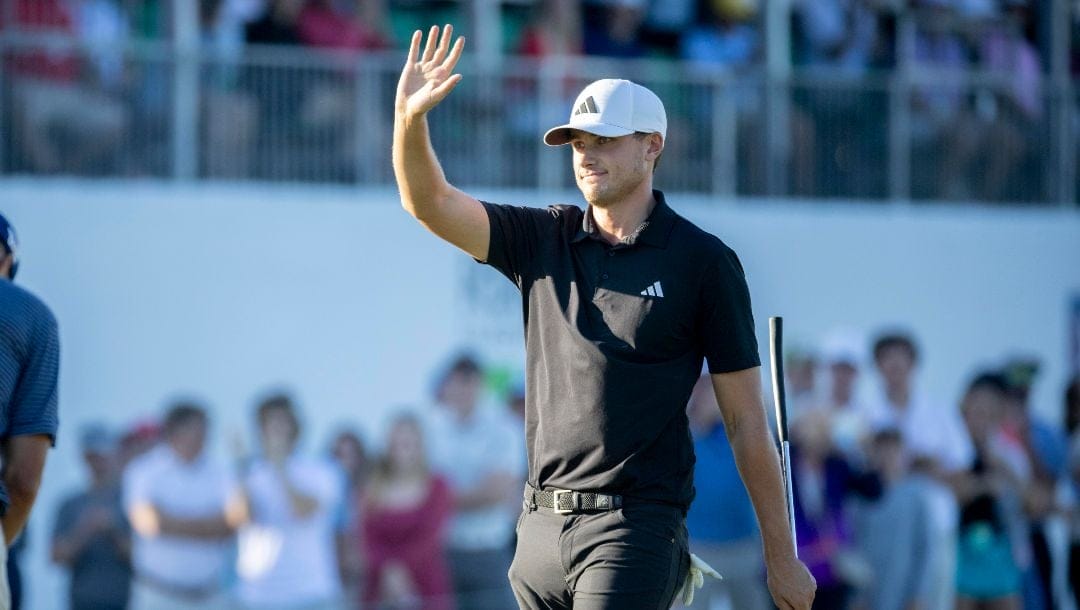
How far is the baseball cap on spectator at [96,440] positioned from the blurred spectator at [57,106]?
7.06 ft

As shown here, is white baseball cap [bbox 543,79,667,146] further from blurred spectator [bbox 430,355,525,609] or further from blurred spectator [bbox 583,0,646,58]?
blurred spectator [bbox 583,0,646,58]

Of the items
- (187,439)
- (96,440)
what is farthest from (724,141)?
(96,440)

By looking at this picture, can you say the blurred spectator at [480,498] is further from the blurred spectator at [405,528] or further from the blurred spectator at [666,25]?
the blurred spectator at [666,25]

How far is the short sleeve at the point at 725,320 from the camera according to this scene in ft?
17.2

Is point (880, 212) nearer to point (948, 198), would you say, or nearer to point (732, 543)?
point (948, 198)

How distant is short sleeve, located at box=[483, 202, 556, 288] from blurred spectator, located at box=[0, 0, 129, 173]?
917cm

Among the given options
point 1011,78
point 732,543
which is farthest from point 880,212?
point 732,543

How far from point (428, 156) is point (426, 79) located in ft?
0.70

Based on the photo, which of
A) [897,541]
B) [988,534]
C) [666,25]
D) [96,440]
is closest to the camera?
[897,541]

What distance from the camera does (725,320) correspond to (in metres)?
5.24

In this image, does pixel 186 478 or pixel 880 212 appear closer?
pixel 186 478

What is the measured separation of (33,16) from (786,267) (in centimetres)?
649

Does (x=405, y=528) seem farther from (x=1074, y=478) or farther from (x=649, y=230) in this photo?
(x=649, y=230)

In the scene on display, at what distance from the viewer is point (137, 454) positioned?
41.6 feet
